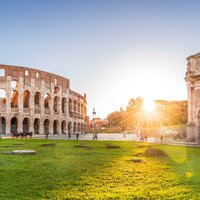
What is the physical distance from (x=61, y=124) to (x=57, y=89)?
7261 millimetres

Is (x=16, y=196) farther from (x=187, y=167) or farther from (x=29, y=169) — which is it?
(x=187, y=167)

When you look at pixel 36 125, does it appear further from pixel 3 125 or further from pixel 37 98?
pixel 3 125

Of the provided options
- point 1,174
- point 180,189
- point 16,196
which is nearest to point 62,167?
point 1,174

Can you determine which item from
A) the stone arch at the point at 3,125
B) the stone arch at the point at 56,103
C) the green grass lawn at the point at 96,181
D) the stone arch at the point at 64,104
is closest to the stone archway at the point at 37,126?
the stone arch at the point at 56,103

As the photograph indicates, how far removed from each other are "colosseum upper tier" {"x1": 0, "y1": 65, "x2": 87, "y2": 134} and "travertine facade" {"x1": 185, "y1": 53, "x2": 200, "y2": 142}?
3103 cm

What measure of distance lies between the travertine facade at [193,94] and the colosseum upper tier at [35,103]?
3103cm

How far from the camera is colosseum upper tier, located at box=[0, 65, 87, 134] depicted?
49844 mm

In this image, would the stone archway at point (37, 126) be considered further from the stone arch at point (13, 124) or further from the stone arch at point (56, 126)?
the stone arch at point (56, 126)

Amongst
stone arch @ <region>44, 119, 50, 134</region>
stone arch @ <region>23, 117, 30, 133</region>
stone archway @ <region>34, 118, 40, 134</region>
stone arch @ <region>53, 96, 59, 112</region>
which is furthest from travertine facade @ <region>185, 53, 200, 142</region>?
stone arch @ <region>53, 96, 59, 112</region>

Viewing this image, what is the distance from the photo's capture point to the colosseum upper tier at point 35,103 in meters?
49.8

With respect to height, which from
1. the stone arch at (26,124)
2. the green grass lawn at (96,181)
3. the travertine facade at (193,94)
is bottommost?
the green grass lawn at (96,181)

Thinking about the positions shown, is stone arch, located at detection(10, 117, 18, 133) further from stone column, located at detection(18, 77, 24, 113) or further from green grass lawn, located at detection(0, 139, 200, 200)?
green grass lawn, located at detection(0, 139, 200, 200)

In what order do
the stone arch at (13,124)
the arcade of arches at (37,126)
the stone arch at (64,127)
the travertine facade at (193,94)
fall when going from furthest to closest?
1. the stone arch at (64,127)
2. the stone arch at (13,124)
3. the arcade of arches at (37,126)
4. the travertine facade at (193,94)

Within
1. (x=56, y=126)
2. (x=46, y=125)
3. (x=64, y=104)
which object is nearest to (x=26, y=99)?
(x=46, y=125)
